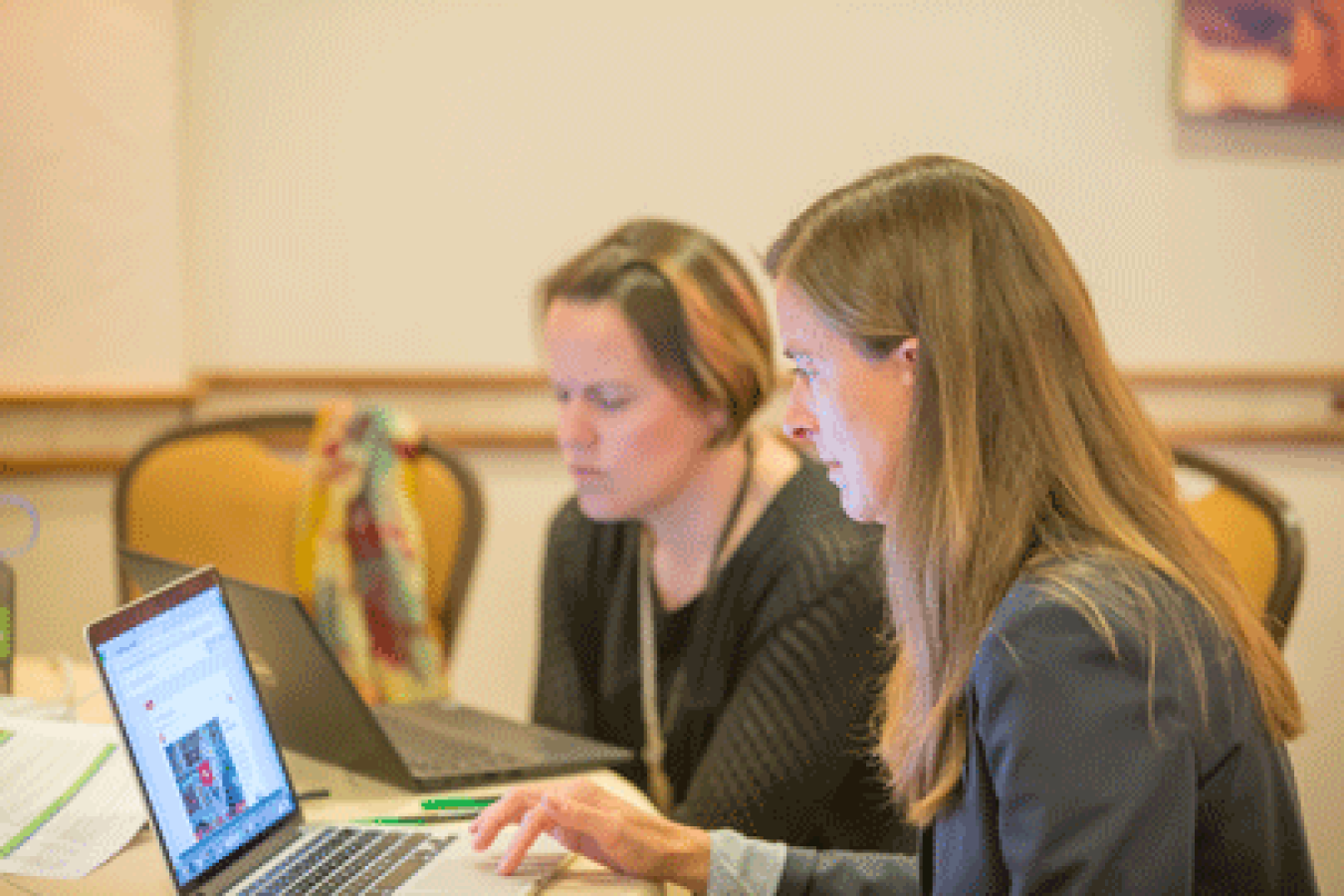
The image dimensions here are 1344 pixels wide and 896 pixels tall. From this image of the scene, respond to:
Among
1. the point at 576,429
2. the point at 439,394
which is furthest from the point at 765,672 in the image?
the point at 439,394

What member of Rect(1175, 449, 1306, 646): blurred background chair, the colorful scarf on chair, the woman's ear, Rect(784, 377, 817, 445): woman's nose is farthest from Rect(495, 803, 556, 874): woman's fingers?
the colorful scarf on chair

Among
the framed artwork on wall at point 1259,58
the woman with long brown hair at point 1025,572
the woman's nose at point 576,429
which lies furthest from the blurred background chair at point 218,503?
the framed artwork on wall at point 1259,58

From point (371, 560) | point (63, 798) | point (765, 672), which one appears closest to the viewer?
point (63, 798)

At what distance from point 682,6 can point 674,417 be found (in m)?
1.39

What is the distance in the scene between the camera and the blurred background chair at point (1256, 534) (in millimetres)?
1783

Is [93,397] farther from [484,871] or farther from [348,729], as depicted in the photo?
[484,871]

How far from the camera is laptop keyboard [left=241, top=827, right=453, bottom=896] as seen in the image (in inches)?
46.3

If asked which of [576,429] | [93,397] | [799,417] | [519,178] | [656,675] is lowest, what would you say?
[656,675]

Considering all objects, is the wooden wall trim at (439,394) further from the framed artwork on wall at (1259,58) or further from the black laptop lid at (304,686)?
the black laptop lid at (304,686)

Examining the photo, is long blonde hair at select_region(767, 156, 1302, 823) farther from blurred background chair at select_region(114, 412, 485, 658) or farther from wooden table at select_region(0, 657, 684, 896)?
blurred background chair at select_region(114, 412, 485, 658)

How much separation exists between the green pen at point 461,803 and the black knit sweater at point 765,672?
0.29 meters

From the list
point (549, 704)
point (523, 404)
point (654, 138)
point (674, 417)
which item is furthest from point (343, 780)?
point (654, 138)

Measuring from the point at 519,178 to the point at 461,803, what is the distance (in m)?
1.76

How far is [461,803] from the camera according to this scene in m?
1.40
